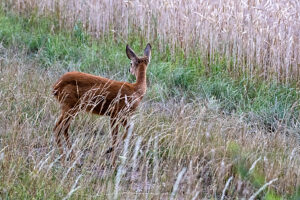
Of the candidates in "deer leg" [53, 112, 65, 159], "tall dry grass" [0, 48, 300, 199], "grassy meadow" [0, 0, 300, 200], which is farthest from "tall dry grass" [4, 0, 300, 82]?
"deer leg" [53, 112, 65, 159]

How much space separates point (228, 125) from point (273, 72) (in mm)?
2249

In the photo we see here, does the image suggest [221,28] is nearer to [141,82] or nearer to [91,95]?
[141,82]

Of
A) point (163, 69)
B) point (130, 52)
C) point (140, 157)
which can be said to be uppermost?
point (130, 52)

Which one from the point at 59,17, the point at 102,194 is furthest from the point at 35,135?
the point at 59,17

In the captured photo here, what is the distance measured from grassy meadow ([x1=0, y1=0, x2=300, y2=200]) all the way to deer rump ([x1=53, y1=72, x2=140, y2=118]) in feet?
0.59

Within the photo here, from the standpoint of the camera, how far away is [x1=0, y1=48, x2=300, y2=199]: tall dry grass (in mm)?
3879

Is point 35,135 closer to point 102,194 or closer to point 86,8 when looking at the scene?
point 102,194

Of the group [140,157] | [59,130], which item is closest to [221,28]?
[59,130]

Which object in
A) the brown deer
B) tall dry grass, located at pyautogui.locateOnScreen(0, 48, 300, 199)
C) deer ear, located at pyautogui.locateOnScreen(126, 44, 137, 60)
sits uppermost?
deer ear, located at pyautogui.locateOnScreen(126, 44, 137, 60)

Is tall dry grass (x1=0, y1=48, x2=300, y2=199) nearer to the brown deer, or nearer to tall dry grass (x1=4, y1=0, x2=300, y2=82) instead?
the brown deer

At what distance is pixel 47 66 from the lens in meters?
8.54

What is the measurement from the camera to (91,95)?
213 inches

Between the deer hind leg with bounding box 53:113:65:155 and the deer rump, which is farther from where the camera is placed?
the deer rump

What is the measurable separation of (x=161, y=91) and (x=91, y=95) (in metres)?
2.20
